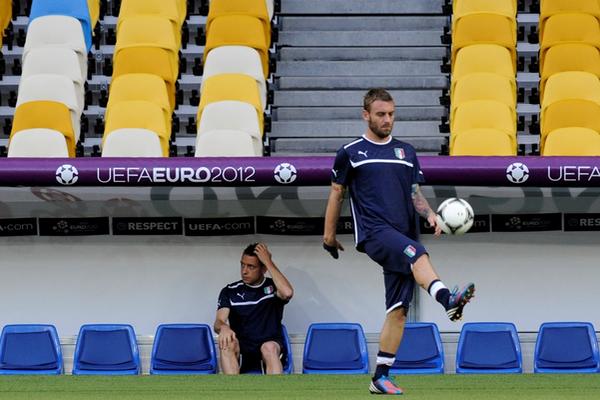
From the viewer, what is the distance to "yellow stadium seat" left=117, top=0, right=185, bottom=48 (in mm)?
15047

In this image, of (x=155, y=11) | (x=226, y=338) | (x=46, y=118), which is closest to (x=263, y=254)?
(x=226, y=338)

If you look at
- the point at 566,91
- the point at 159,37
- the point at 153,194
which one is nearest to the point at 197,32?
the point at 159,37

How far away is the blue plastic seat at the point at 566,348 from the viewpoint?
12.5m

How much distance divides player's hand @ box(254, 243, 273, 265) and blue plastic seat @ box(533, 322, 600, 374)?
7.75 feet

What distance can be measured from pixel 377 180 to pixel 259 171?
300 centimetres

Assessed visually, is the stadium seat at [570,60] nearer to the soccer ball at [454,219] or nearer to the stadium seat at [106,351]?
the stadium seat at [106,351]

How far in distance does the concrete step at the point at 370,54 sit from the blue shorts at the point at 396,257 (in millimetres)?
6619

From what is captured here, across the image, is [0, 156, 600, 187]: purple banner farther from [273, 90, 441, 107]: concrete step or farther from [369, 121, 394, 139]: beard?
[273, 90, 441, 107]: concrete step

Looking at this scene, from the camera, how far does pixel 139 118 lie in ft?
44.8

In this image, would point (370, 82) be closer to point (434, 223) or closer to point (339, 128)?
point (339, 128)

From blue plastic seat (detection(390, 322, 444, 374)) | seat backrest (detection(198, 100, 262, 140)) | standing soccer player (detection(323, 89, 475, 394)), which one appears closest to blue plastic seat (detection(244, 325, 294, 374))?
blue plastic seat (detection(390, 322, 444, 374))

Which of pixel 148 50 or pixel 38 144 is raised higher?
pixel 148 50

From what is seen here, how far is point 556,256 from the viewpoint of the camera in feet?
43.5

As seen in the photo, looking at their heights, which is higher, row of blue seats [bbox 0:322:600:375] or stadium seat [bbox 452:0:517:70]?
stadium seat [bbox 452:0:517:70]
